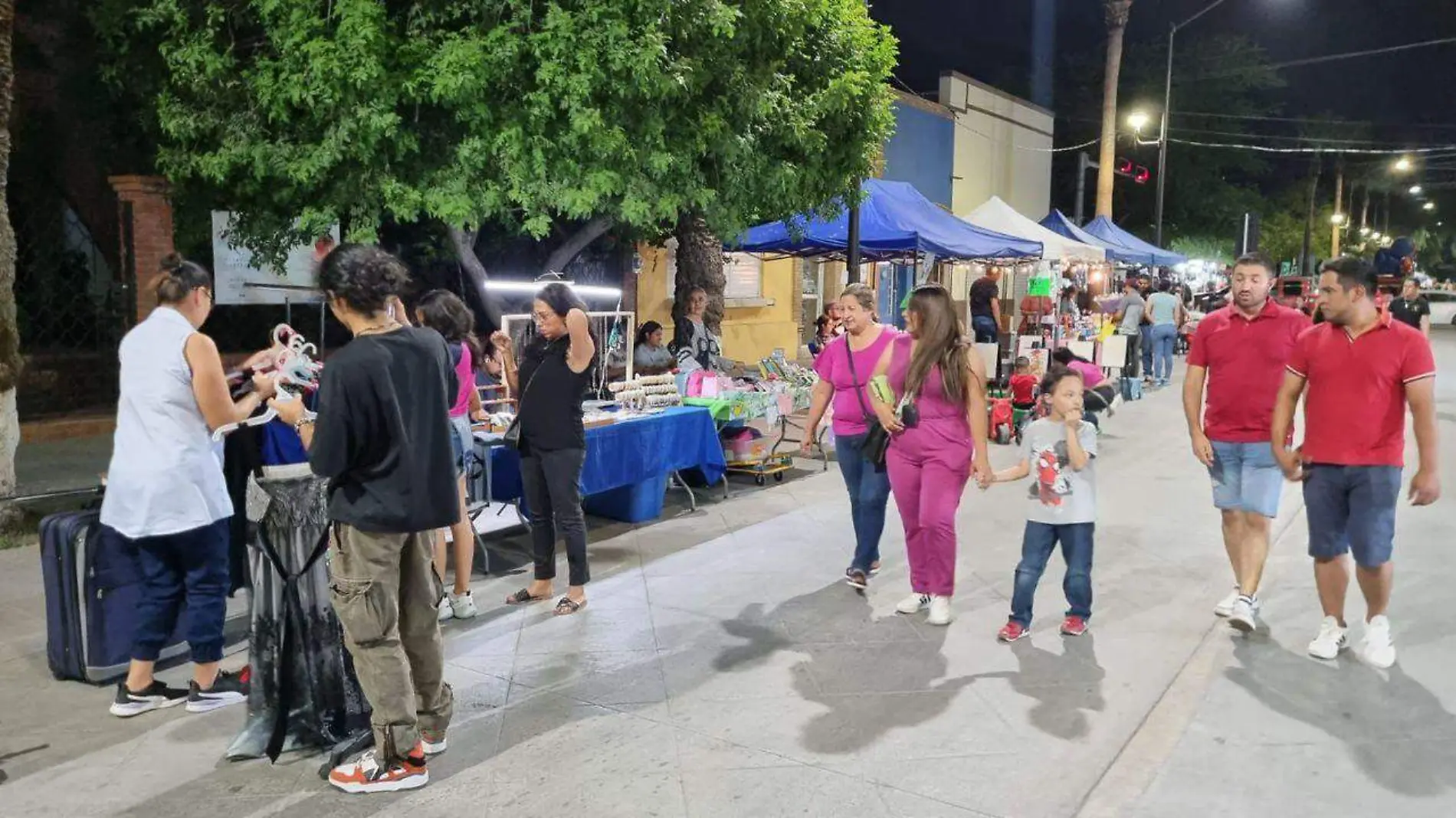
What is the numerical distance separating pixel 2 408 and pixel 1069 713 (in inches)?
276

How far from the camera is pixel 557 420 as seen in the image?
217 inches

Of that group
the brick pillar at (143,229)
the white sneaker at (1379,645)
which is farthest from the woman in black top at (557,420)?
the brick pillar at (143,229)

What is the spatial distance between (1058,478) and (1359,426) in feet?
4.29

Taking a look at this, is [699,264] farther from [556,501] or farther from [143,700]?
[143,700]

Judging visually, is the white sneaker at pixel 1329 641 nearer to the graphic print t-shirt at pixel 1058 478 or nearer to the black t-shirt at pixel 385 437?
the graphic print t-shirt at pixel 1058 478

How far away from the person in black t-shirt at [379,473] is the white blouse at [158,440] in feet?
2.62

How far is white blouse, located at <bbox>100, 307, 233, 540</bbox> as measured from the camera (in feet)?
13.7

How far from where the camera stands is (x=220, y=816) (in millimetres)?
3602

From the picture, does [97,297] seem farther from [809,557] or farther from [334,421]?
[334,421]

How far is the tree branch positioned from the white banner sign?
231 cm

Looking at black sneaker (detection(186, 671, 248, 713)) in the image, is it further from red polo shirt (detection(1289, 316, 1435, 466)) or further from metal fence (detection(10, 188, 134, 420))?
metal fence (detection(10, 188, 134, 420))

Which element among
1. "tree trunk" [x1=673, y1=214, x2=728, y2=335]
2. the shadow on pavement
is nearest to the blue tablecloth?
the shadow on pavement

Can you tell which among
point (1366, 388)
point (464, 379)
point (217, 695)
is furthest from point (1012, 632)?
point (217, 695)

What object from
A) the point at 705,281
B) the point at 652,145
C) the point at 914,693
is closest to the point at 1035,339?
the point at 705,281
